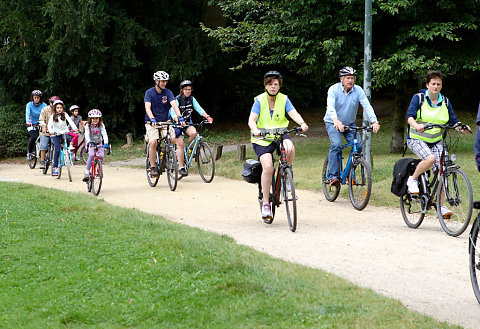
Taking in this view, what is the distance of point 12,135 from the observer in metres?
23.6

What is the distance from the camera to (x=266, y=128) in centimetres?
863

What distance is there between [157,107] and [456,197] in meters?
6.43

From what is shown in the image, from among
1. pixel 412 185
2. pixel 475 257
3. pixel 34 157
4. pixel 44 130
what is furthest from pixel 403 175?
pixel 34 157

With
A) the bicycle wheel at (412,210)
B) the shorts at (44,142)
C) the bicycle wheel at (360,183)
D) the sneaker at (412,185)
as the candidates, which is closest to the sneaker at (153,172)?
the bicycle wheel at (360,183)

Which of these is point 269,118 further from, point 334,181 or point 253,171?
point 334,181

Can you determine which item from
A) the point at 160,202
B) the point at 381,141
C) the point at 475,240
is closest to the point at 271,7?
the point at 381,141

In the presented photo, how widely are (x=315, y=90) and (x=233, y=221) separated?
78.6 ft

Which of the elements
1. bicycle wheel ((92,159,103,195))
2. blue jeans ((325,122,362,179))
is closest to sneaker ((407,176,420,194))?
blue jeans ((325,122,362,179))

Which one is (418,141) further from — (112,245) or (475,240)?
(112,245)

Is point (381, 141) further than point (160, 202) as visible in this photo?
Yes

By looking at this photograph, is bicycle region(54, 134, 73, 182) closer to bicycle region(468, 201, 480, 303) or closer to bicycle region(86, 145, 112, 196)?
bicycle region(86, 145, 112, 196)

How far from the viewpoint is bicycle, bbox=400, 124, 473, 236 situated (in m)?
7.80

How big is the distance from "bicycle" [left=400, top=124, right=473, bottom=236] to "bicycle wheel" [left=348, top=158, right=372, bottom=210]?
1.00 m

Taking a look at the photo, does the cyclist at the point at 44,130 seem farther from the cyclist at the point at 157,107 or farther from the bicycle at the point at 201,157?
the cyclist at the point at 157,107
